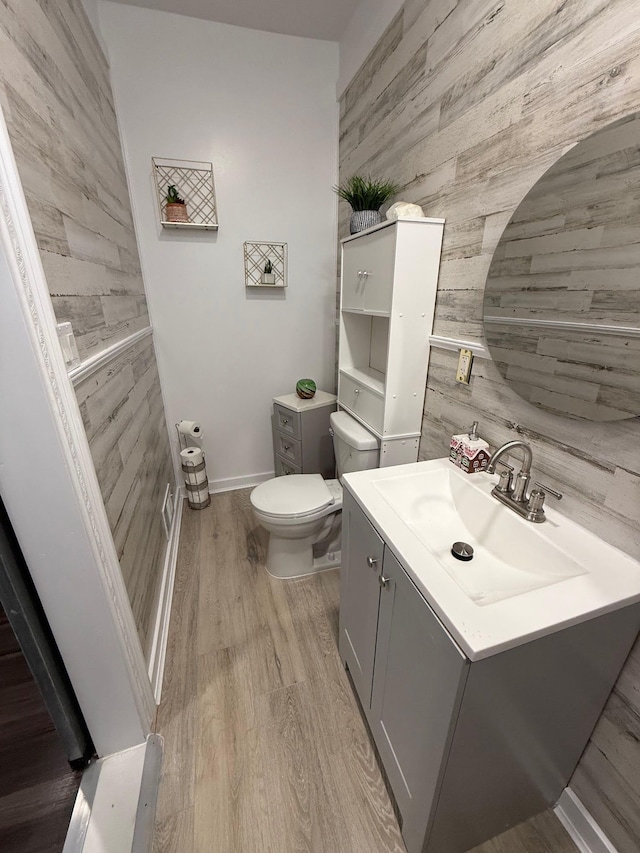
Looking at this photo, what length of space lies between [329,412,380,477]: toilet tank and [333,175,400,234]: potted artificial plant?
899 mm

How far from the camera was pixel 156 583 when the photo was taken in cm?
152

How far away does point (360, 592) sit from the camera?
107cm

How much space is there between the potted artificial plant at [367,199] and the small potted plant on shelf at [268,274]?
72 centimetres

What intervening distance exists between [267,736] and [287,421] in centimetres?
153

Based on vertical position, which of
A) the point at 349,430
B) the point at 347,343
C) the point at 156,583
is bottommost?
the point at 156,583

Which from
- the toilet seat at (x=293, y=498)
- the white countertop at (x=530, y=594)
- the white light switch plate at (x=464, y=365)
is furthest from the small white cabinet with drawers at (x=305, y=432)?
the white countertop at (x=530, y=594)

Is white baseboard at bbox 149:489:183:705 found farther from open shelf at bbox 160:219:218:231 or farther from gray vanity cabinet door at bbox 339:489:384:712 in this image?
open shelf at bbox 160:219:218:231

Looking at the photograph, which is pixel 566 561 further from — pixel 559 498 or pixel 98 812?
pixel 98 812

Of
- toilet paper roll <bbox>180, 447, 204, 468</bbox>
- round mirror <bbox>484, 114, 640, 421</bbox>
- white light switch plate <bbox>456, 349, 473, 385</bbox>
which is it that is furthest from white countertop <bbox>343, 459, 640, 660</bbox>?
toilet paper roll <bbox>180, 447, 204, 468</bbox>

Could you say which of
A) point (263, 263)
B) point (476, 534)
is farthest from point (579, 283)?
point (263, 263)

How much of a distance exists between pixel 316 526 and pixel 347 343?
968 millimetres

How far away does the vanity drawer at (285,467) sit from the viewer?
2268 millimetres

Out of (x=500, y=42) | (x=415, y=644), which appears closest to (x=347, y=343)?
(x=500, y=42)

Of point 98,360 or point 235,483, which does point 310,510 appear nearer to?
point 98,360
